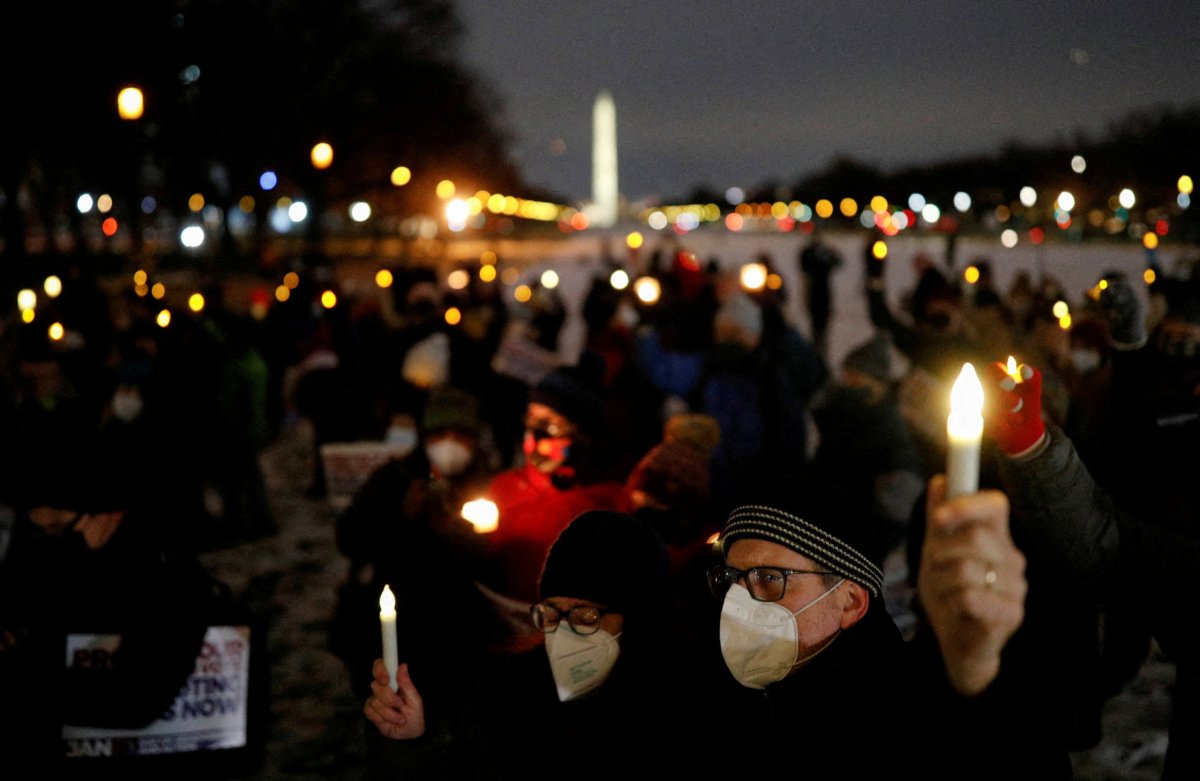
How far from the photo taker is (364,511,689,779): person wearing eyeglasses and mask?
8.87 ft

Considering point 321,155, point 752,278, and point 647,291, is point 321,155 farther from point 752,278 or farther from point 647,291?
point 752,278

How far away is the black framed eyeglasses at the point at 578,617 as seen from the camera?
9.41 feet

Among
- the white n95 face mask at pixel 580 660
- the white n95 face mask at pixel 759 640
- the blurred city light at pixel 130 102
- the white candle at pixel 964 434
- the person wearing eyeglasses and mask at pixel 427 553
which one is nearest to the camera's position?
the white candle at pixel 964 434

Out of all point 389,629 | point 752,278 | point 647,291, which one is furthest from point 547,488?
point 647,291

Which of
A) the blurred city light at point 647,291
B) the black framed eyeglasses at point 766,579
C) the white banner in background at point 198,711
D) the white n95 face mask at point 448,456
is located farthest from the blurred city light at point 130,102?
the black framed eyeglasses at point 766,579

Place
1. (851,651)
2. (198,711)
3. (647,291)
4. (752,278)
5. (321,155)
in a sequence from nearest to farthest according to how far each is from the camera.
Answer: (851,651) → (198,711) → (752,278) → (647,291) → (321,155)

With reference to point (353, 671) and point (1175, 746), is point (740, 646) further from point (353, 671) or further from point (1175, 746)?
point (353, 671)

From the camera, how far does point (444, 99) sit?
46.0 metres

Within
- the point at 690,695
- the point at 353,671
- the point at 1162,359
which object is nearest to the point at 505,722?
the point at 690,695

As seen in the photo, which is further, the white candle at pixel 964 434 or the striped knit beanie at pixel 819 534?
the striped knit beanie at pixel 819 534

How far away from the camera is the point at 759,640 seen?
7.53ft

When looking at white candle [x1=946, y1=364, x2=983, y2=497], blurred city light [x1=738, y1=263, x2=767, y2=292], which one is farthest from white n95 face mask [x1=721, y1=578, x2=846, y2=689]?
blurred city light [x1=738, y1=263, x2=767, y2=292]

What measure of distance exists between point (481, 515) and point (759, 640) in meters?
1.64

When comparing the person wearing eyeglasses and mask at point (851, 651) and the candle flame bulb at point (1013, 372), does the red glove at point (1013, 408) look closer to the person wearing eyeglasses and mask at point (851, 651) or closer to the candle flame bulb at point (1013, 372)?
the candle flame bulb at point (1013, 372)
